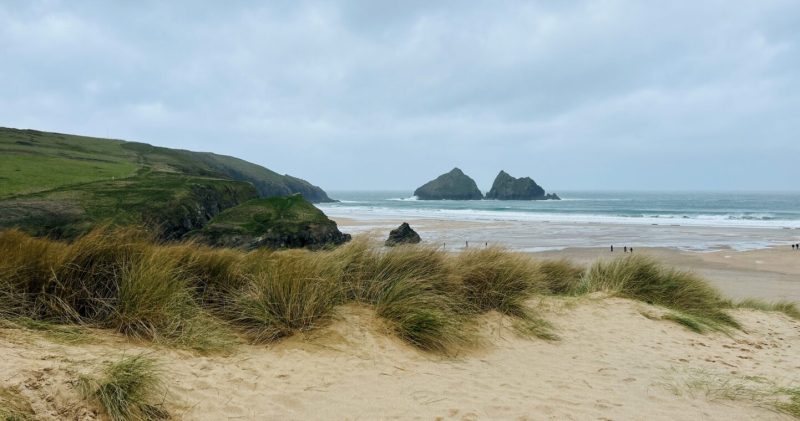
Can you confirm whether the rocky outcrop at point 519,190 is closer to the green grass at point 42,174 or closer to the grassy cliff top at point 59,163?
the grassy cliff top at point 59,163

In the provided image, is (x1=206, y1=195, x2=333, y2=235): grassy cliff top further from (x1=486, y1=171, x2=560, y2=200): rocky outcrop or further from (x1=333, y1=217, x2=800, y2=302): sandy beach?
(x1=486, y1=171, x2=560, y2=200): rocky outcrop

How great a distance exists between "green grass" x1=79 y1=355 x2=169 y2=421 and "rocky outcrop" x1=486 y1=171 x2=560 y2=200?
4807 inches

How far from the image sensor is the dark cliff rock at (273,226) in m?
21.8

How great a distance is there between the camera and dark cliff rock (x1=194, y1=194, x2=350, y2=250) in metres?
21.8

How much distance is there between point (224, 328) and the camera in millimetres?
5262

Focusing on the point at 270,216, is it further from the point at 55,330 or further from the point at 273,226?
the point at 55,330

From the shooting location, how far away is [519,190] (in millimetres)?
121812

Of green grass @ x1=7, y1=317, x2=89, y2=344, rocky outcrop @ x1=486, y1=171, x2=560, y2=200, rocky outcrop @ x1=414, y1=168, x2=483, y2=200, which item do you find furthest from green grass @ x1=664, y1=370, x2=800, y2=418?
rocky outcrop @ x1=414, y1=168, x2=483, y2=200

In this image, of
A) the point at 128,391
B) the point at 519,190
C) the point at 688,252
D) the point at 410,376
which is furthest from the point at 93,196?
the point at 519,190

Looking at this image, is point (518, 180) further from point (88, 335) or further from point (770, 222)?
point (88, 335)

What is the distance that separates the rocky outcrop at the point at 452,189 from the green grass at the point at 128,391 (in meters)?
130

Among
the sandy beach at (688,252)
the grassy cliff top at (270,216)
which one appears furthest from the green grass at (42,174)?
the sandy beach at (688,252)

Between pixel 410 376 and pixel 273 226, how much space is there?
769 inches

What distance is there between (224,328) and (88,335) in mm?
1355
